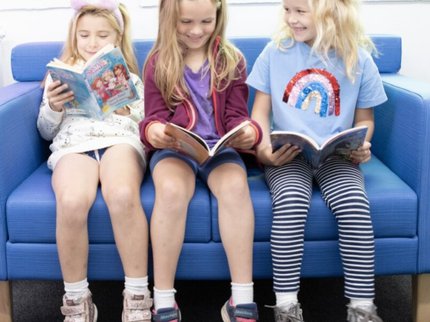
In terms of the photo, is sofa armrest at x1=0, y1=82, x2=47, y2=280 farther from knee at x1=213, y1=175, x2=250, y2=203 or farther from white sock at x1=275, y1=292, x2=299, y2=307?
white sock at x1=275, y1=292, x2=299, y2=307

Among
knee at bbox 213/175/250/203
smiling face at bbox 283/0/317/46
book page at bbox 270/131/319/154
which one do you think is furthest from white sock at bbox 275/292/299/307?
smiling face at bbox 283/0/317/46

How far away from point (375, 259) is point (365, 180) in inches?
8.5

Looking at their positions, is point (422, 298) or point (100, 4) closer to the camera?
point (422, 298)

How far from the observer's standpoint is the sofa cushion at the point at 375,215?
1.60 metres

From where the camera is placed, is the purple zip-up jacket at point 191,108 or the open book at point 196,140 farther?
the purple zip-up jacket at point 191,108

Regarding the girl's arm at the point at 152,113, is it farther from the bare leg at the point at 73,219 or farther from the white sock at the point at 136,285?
the white sock at the point at 136,285

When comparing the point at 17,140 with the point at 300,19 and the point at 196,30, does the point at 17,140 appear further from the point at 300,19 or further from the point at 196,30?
the point at 300,19

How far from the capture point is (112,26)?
1.91 meters

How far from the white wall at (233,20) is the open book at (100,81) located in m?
0.58

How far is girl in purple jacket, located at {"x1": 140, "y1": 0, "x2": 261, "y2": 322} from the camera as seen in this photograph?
5.16ft

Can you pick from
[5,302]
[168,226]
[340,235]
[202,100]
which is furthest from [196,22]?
[5,302]

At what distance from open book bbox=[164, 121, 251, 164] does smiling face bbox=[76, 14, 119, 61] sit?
0.50 metres

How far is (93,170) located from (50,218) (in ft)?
0.58

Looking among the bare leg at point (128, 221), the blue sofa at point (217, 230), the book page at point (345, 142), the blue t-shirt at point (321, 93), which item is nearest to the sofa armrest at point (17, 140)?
the blue sofa at point (217, 230)
